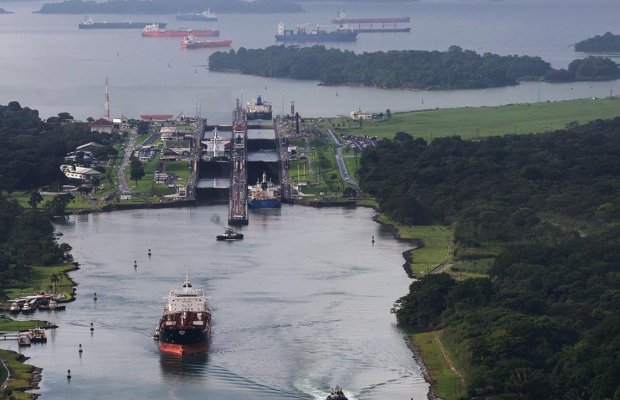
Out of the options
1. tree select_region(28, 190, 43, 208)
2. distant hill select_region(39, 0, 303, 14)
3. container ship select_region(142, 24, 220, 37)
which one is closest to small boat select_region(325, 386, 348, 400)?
tree select_region(28, 190, 43, 208)

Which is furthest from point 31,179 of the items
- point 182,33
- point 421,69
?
point 182,33

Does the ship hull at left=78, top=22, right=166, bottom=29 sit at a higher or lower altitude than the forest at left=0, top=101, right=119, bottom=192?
higher

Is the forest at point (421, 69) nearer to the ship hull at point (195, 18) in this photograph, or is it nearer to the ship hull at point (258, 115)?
the ship hull at point (258, 115)

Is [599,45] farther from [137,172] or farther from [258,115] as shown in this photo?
[137,172]

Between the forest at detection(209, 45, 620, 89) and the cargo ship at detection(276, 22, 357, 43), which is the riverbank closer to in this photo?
the forest at detection(209, 45, 620, 89)

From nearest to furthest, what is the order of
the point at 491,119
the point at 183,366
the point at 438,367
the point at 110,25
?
the point at 438,367
the point at 183,366
the point at 491,119
the point at 110,25

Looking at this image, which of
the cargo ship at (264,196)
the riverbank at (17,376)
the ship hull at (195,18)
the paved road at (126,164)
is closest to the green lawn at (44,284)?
the riverbank at (17,376)
